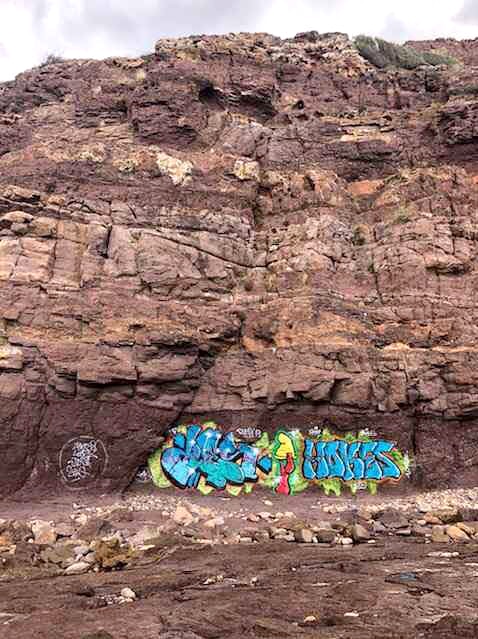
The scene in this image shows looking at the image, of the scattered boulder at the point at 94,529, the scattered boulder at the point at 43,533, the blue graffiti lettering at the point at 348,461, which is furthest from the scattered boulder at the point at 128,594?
the blue graffiti lettering at the point at 348,461

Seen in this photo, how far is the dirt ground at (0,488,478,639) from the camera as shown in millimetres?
6613

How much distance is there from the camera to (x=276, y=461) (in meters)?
18.4

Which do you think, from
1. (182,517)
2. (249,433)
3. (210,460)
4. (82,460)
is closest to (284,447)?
(249,433)

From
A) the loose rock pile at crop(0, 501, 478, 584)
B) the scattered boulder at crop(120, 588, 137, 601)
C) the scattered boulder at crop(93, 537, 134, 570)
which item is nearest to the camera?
the scattered boulder at crop(120, 588, 137, 601)

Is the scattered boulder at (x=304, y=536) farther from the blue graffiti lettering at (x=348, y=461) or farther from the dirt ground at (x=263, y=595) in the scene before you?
the blue graffiti lettering at (x=348, y=461)

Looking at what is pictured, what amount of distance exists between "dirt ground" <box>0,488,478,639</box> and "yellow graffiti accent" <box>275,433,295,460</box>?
543 cm

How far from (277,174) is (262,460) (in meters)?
15.1

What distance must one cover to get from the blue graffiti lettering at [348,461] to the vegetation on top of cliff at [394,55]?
28630 mm

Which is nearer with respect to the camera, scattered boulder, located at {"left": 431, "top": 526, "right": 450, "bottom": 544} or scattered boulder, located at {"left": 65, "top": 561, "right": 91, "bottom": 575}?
scattered boulder, located at {"left": 65, "top": 561, "right": 91, "bottom": 575}

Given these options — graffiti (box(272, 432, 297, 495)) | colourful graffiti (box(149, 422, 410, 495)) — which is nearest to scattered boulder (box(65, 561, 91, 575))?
colourful graffiti (box(149, 422, 410, 495))

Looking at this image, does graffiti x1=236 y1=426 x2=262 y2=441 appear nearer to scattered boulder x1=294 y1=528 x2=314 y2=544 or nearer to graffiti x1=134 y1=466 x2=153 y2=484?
graffiti x1=134 y1=466 x2=153 y2=484

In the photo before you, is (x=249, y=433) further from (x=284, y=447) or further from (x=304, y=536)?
(x=304, y=536)

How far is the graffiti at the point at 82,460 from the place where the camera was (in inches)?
663

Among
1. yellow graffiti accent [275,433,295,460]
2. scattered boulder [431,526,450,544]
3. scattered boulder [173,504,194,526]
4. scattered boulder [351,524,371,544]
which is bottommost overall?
scattered boulder [173,504,194,526]
